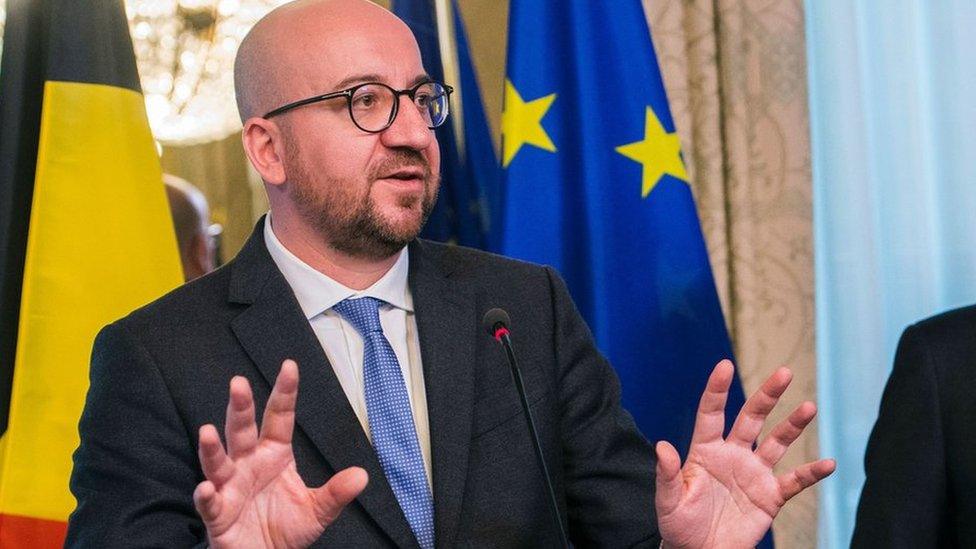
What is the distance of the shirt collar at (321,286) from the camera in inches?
86.4

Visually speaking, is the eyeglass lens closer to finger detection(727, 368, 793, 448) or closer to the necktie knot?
the necktie knot

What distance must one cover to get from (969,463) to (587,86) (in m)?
1.41

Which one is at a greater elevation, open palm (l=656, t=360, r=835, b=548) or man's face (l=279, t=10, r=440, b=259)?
man's face (l=279, t=10, r=440, b=259)

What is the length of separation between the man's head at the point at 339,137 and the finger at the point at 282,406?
22.4 inches

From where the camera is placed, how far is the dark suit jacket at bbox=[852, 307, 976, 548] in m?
2.28

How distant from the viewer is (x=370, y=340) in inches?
84.7

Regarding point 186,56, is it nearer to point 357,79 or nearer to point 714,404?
point 357,79

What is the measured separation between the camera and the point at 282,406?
1646 mm

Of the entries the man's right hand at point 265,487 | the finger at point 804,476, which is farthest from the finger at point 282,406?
the finger at point 804,476

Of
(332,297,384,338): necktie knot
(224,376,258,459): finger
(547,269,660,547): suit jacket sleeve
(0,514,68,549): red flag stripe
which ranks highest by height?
(332,297,384,338): necktie knot

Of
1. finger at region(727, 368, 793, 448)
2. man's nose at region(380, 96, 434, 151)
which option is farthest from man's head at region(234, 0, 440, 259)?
finger at region(727, 368, 793, 448)

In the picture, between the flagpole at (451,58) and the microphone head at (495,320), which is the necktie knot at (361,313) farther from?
the flagpole at (451,58)

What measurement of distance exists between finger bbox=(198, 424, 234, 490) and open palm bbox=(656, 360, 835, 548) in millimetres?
618

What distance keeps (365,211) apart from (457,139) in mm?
1399
